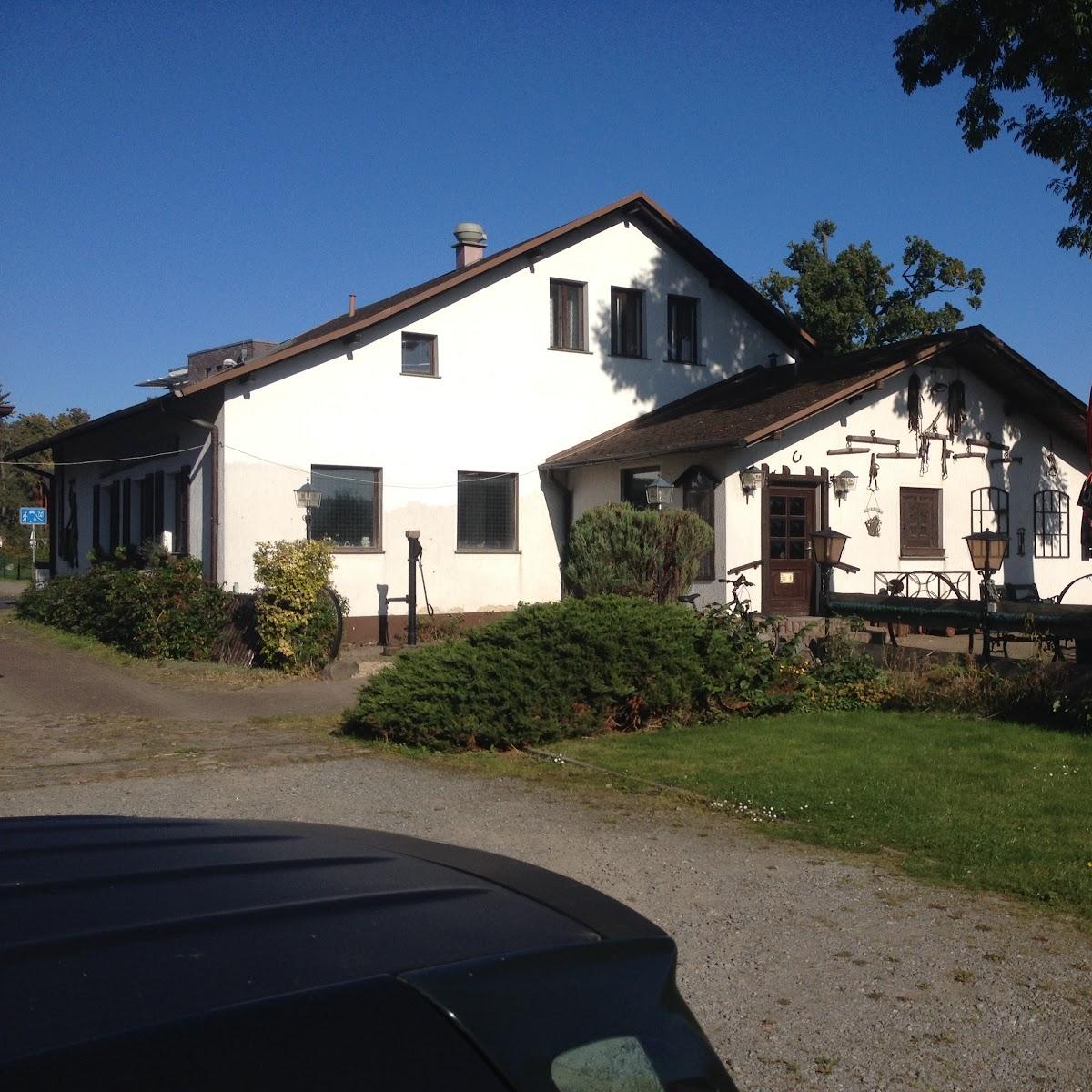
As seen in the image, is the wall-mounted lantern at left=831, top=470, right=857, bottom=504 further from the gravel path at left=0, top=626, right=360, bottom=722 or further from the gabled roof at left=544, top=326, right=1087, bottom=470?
the gravel path at left=0, top=626, right=360, bottom=722

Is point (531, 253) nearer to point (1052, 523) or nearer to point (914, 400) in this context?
point (914, 400)

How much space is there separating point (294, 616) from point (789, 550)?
7.54 m

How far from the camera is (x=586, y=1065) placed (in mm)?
1722

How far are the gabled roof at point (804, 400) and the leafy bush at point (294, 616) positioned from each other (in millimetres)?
5685

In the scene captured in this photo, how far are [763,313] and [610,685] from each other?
47.8 ft

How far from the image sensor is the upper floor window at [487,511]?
68.5 feet

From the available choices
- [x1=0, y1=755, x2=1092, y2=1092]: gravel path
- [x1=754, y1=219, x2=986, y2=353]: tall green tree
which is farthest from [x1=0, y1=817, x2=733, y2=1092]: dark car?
[x1=754, y1=219, x2=986, y2=353]: tall green tree

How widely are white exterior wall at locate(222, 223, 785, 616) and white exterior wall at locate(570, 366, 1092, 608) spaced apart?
→ 4.89 ft

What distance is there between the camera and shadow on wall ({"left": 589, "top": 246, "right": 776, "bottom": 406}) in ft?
73.4

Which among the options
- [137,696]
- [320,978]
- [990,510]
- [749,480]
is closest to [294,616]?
[137,696]

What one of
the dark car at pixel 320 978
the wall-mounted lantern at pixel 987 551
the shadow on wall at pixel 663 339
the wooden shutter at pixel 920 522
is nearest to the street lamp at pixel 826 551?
the wall-mounted lantern at pixel 987 551

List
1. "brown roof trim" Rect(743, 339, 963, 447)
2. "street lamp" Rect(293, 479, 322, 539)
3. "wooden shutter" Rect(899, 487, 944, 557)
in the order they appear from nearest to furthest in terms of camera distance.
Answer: "brown roof trim" Rect(743, 339, 963, 447), "street lamp" Rect(293, 479, 322, 539), "wooden shutter" Rect(899, 487, 944, 557)

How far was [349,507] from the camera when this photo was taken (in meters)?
19.7

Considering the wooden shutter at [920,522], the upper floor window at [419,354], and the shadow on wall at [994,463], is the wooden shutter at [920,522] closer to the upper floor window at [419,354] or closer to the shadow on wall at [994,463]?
the shadow on wall at [994,463]
